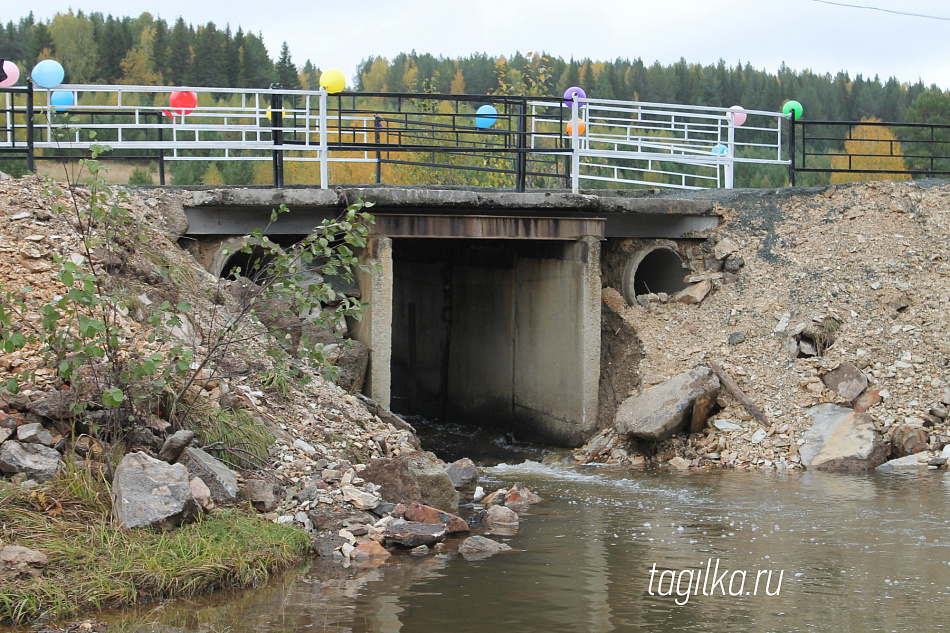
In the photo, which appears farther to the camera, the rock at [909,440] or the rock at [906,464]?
the rock at [909,440]

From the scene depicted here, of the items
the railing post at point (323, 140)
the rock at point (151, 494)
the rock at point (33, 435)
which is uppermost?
the railing post at point (323, 140)

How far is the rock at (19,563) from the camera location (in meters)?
6.55

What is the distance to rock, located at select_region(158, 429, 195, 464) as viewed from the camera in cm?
771

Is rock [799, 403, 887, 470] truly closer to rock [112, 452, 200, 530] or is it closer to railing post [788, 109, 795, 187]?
railing post [788, 109, 795, 187]

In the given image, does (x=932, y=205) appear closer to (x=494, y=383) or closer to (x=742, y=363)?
(x=742, y=363)

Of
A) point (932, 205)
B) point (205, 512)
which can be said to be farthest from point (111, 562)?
point (932, 205)

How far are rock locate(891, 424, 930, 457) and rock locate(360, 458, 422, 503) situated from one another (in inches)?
246

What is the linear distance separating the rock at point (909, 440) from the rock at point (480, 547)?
5.92 m

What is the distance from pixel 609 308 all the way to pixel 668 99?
177ft

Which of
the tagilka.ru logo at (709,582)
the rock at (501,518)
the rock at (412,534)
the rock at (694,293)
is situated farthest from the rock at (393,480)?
the rock at (694,293)

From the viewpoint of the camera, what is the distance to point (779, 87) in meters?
67.6

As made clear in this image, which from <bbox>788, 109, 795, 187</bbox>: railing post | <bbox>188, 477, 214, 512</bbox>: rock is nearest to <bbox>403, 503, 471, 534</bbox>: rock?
<bbox>188, 477, 214, 512</bbox>: rock

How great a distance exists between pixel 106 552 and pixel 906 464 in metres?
8.88

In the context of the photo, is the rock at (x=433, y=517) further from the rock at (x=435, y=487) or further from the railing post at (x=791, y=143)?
the railing post at (x=791, y=143)
